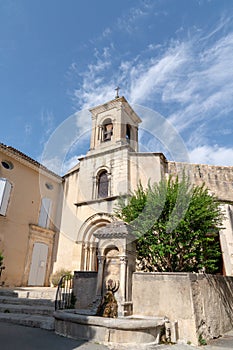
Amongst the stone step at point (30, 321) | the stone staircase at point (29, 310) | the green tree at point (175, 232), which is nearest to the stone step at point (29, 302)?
the stone staircase at point (29, 310)

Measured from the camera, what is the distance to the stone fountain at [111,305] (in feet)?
13.5

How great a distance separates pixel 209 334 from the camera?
5.19 meters

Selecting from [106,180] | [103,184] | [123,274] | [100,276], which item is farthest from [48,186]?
[123,274]

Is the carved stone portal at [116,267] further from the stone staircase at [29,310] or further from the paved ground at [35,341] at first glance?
the stone staircase at [29,310]

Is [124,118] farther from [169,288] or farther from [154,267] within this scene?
[169,288]

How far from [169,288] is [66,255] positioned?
8602 mm

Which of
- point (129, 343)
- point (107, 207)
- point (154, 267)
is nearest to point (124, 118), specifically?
point (107, 207)

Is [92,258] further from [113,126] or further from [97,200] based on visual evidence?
[113,126]

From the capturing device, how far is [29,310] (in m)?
6.18

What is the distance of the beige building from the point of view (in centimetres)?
1128

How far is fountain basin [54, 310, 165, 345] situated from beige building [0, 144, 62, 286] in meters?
7.87

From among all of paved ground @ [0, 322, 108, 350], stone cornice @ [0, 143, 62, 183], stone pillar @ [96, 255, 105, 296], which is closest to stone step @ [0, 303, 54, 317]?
paved ground @ [0, 322, 108, 350]

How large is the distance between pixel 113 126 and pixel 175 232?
9714 millimetres

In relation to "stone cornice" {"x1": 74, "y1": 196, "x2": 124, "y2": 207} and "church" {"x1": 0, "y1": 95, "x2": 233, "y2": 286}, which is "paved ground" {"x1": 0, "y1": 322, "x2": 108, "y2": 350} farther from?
"stone cornice" {"x1": 74, "y1": 196, "x2": 124, "y2": 207}
